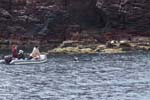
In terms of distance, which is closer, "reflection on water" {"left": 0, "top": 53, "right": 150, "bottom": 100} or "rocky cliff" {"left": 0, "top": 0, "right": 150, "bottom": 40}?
"reflection on water" {"left": 0, "top": 53, "right": 150, "bottom": 100}

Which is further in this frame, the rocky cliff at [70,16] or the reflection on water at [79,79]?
the rocky cliff at [70,16]

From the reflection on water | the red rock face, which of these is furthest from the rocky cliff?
the reflection on water

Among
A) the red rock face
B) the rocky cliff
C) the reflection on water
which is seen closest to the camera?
the reflection on water

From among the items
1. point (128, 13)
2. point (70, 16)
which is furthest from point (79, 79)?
point (70, 16)

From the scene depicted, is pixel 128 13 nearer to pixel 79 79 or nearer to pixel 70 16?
pixel 70 16

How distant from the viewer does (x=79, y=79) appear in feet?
170

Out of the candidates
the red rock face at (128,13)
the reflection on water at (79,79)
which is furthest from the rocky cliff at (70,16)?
the reflection on water at (79,79)

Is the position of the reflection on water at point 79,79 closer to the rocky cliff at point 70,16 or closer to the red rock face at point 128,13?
the red rock face at point 128,13

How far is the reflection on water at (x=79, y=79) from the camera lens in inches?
1655

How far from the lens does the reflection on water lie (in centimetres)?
4203

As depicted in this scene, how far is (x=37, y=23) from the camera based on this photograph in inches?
4208

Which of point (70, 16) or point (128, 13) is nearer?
point (128, 13)

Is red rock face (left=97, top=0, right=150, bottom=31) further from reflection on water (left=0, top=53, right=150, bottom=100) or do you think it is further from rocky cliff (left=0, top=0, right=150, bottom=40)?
reflection on water (left=0, top=53, right=150, bottom=100)

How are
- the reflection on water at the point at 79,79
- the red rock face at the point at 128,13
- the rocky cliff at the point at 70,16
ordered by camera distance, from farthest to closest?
the rocky cliff at the point at 70,16 → the red rock face at the point at 128,13 → the reflection on water at the point at 79,79
